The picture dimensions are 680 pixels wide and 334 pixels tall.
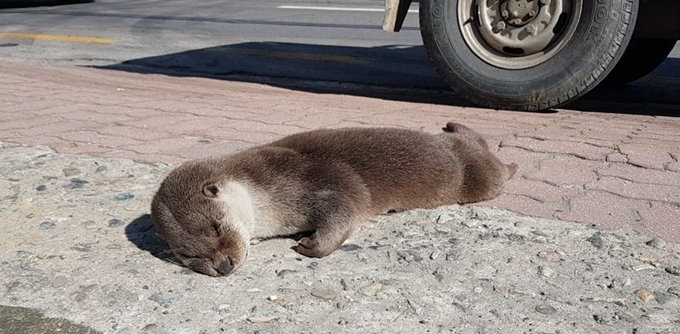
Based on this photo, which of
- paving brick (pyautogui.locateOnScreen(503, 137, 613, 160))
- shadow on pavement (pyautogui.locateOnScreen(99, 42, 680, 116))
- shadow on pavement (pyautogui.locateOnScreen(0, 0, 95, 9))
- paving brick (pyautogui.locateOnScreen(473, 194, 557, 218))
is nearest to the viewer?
paving brick (pyautogui.locateOnScreen(473, 194, 557, 218))

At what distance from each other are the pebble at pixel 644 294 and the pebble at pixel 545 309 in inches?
10.8

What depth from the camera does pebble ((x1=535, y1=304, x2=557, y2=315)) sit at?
89.5 inches

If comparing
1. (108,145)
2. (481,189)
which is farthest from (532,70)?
(108,145)

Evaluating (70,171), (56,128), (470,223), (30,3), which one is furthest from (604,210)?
(30,3)

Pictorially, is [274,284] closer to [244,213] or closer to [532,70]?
[244,213]

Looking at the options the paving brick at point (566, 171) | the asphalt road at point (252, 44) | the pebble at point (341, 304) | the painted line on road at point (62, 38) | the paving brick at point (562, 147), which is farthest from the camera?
the painted line on road at point (62, 38)

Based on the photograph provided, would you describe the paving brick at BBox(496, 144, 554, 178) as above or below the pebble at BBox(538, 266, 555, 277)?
below

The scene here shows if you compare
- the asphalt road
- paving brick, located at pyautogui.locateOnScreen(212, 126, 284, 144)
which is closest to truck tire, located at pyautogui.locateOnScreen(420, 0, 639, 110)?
the asphalt road

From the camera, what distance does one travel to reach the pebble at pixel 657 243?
269 centimetres

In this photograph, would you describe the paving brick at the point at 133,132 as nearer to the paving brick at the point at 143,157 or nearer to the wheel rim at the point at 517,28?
the paving brick at the point at 143,157

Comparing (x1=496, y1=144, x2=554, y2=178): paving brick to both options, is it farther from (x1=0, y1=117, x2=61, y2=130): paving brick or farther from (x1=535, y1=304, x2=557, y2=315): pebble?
(x1=0, y1=117, x2=61, y2=130): paving brick

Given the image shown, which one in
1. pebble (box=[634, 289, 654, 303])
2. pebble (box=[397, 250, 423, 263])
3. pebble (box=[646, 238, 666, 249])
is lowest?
pebble (box=[397, 250, 423, 263])

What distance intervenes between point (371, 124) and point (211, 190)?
72.7 inches

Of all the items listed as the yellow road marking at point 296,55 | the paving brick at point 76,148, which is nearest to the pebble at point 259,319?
the paving brick at point 76,148
